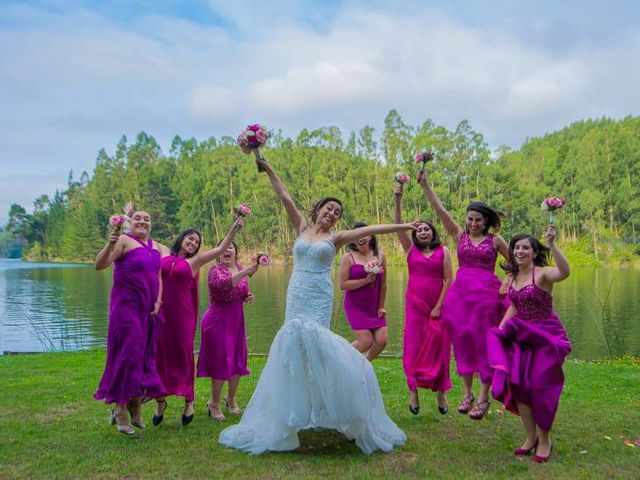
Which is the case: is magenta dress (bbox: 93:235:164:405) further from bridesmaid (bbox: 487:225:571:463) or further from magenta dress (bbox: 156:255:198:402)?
bridesmaid (bbox: 487:225:571:463)

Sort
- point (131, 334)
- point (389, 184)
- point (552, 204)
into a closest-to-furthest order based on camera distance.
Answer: point (552, 204) → point (131, 334) → point (389, 184)

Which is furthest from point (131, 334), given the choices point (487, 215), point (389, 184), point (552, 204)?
point (389, 184)

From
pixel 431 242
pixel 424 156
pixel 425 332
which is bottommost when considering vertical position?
pixel 425 332

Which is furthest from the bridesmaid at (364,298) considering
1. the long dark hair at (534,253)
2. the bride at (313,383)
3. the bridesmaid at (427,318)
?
the long dark hair at (534,253)

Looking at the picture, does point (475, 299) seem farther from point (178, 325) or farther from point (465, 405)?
point (178, 325)

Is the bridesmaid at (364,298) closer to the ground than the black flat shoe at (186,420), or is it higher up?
higher up

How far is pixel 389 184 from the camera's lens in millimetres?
61875

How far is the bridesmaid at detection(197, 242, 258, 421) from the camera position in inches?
251

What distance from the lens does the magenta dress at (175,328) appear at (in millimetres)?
6250

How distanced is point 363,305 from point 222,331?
163 cm

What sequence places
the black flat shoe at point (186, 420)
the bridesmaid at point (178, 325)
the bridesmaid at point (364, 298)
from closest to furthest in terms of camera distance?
the black flat shoe at point (186, 420) < the bridesmaid at point (178, 325) < the bridesmaid at point (364, 298)

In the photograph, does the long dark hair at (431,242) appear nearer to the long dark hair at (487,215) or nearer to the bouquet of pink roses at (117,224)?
the long dark hair at (487,215)

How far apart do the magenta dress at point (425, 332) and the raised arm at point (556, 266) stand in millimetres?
1693

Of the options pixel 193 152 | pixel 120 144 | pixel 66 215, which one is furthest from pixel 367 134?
pixel 66 215
